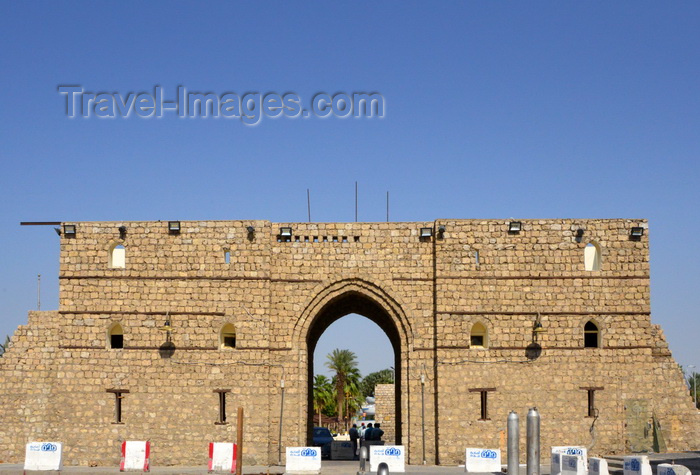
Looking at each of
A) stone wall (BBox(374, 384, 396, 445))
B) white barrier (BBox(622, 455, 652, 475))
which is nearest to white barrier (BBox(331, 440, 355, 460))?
stone wall (BBox(374, 384, 396, 445))

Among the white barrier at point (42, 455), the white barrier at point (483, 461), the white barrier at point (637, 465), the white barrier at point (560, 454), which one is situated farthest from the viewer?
the white barrier at point (483, 461)

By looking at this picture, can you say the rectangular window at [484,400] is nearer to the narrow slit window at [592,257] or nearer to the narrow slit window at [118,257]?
the narrow slit window at [592,257]

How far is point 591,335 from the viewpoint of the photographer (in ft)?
87.5

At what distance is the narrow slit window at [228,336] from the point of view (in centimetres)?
2647

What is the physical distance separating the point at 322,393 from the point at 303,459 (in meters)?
40.7

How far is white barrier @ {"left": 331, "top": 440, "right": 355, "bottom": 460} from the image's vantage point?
1259 inches

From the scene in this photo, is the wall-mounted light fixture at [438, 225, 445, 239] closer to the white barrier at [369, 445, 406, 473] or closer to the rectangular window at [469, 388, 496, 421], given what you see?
the rectangular window at [469, 388, 496, 421]

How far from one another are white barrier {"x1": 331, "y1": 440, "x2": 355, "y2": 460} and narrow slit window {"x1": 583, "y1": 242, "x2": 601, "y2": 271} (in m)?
11.1

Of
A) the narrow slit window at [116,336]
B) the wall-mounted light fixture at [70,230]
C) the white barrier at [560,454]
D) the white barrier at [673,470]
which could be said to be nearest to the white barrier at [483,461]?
the white barrier at [560,454]

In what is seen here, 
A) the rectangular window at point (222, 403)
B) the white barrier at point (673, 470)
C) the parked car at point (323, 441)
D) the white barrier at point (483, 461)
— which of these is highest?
the rectangular window at point (222, 403)

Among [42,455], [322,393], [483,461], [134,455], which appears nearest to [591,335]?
[483,461]

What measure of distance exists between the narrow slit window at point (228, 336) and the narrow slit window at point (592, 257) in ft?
35.4

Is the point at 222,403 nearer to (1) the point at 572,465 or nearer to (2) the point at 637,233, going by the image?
(1) the point at 572,465

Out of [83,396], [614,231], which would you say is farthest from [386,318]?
[83,396]
